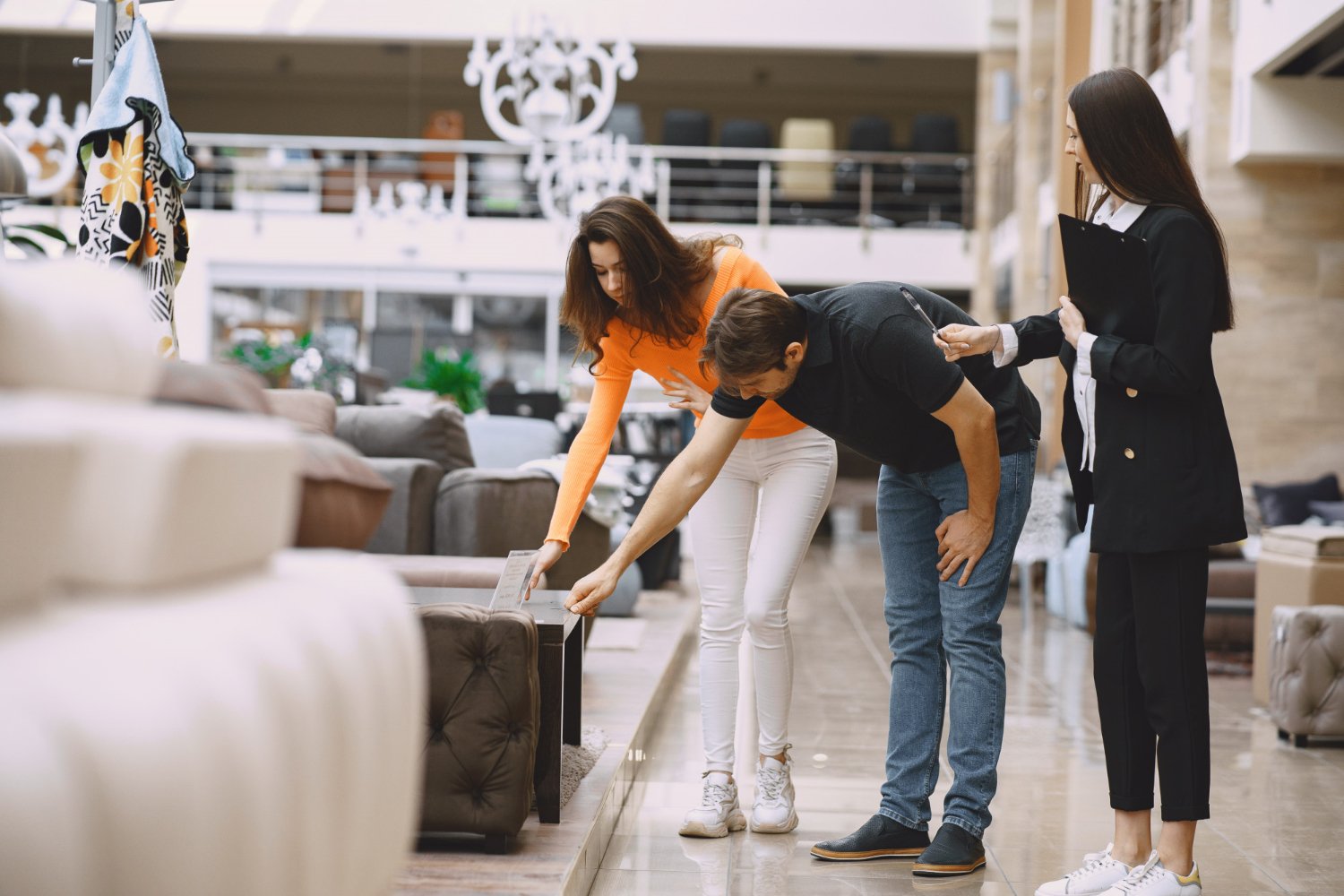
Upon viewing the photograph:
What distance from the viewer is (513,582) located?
233 centimetres

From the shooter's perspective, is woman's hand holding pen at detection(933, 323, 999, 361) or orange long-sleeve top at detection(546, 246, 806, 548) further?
orange long-sleeve top at detection(546, 246, 806, 548)

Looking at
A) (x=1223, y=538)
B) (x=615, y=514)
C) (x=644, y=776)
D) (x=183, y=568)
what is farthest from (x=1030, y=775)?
(x=183, y=568)

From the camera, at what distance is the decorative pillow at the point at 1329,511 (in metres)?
A: 7.21

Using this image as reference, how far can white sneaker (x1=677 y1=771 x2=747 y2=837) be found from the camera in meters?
2.65

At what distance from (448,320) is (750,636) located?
13.3 m

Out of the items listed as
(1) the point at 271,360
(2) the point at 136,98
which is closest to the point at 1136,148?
(2) the point at 136,98

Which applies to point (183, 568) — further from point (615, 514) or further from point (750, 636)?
point (615, 514)

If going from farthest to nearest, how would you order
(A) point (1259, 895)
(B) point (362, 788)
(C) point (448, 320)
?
1. (C) point (448, 320)
2. (A) point (1259, 895)
3. (B) point (362, 788)

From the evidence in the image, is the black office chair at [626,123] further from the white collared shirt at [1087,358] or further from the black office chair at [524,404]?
the white collared shirt at [1087,358]

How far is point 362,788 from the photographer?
3.53 feet

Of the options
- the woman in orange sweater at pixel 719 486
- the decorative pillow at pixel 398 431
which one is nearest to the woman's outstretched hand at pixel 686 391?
the woman in orange sweater at pixel 719 486

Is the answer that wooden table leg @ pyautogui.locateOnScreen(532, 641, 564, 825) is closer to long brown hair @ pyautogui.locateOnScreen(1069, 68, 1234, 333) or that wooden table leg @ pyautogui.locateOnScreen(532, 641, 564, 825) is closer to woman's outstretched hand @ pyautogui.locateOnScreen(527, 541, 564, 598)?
woman's outstretched hand @ pyautogui.locateOnScreen(527, 541, 564, 598)

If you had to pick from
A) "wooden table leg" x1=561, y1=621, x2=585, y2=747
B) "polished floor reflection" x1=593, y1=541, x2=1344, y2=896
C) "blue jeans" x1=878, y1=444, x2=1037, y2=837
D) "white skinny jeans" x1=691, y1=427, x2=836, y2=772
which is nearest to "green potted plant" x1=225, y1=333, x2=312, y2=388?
"polished floor reflection" x1=593, y1=541, x2=1344, y2=896

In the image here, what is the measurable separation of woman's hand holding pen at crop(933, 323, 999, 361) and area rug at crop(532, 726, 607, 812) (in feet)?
3.40
